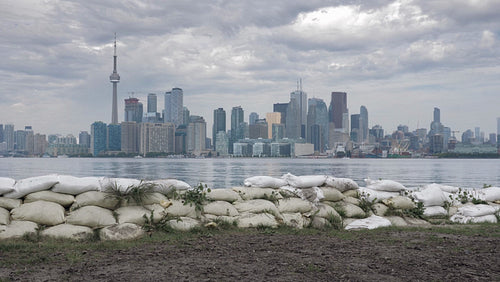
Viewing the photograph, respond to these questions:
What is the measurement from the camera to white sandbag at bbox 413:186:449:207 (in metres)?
10.4

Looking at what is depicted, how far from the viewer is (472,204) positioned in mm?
10547

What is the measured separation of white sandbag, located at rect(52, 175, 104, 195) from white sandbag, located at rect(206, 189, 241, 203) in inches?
79.0

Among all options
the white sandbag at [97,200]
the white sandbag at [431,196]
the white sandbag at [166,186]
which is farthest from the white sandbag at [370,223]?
the white sandbag at [97,200]

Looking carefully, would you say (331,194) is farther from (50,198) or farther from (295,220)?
(50,198)

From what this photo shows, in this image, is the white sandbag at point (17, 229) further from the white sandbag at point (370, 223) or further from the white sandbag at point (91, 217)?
the white sandbag at point (370, 223)

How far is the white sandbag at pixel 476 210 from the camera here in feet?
32.3

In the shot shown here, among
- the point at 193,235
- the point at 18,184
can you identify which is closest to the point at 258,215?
the point at 193,235

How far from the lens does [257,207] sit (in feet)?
26.9

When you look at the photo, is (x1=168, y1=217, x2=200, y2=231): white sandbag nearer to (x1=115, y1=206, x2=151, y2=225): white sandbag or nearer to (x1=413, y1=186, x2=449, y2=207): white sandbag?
(x1=115, y1=206, x2=151, y2=225): white sandbag

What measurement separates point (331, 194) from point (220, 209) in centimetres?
259

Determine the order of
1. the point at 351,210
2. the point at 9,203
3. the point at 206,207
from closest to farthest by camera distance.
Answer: the point at 9,203 → the point at 206,207 → the point at 351,210

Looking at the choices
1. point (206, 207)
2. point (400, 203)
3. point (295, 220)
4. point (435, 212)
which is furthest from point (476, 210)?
point (206, 207)

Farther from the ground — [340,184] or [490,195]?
[340,184]

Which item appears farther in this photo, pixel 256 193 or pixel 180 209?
pixel 256 193
